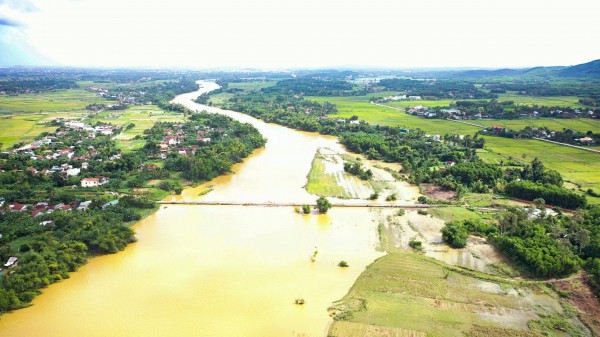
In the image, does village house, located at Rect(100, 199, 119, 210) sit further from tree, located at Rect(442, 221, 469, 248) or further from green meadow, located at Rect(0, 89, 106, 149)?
green meadow, located at Rect(0, 89, 106, 149)

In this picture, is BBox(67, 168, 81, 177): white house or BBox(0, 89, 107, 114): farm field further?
BBox(0, 89, 107, 114): farm field

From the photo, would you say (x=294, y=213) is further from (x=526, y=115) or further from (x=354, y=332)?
(x=526, y=115)

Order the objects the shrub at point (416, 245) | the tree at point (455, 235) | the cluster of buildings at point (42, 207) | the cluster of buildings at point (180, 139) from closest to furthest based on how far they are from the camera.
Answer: the tree at point (455, 235), the shrub at point (416, 245), the cluster of buildings at point (42, 207), the cluster of buildings at point (180, 139)

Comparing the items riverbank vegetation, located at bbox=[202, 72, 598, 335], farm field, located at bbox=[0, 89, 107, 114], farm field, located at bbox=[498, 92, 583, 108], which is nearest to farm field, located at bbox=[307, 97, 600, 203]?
riverbank vegetation, located at bbox=[202, 72, 598, 335]

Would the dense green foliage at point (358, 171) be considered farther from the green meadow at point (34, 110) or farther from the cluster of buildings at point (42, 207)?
the green meadow at point (34, 110)

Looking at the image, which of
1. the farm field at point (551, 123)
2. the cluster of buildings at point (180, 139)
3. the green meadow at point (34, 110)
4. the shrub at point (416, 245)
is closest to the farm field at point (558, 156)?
the farm field at point (551, 123)

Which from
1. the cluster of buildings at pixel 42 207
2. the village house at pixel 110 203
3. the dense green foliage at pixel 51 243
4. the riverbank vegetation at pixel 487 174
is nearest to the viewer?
the dense green foliage at pixel 51 243

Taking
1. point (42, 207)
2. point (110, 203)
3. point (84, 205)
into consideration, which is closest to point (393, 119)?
point (110, 203)

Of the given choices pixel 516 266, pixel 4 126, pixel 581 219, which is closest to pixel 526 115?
pixel 581 219
